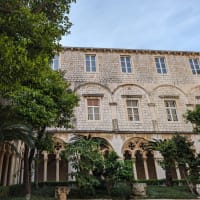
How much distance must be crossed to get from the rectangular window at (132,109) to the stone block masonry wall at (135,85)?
0.28 meters

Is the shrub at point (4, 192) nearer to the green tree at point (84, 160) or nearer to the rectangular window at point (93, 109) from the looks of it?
the green tree at point (84, 160)

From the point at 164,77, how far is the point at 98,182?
444 inches

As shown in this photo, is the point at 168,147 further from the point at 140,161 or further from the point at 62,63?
the point at 62,63

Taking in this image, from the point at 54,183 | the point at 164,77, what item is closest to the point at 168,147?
the point at 54,183

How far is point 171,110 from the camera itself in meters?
16.6

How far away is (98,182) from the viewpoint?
29.6ft

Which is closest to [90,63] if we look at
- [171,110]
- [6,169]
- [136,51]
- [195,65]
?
[136,51]

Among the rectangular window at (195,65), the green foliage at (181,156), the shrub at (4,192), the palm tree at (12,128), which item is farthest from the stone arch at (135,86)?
the shrub at (4,192)

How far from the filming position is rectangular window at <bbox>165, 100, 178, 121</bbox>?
1630 cm

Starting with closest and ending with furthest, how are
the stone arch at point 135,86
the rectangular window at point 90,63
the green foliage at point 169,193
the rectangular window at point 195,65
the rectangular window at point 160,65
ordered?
the green foliage at point 169,193 < the stone arch at point 135,86 < the rectangular window at point 90,63 < the rectangular window at point 160,65 < the rectangular window at point 195,65

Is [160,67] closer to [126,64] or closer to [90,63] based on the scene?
[126,64]

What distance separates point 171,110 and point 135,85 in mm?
3253

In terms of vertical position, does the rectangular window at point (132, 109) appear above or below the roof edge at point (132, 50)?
below

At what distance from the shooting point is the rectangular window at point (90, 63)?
17.4m
